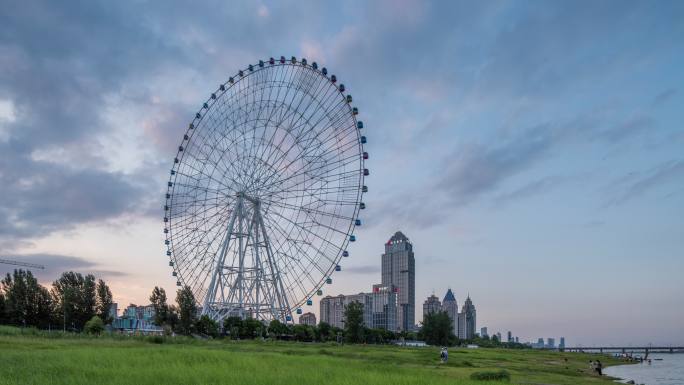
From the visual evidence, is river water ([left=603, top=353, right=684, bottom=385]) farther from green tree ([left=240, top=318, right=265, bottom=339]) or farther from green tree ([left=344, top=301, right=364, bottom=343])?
green tree ([left=240, top=318, right=265, bottom=339])

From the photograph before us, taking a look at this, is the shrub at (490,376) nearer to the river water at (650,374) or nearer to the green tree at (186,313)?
the river water at (650,374)

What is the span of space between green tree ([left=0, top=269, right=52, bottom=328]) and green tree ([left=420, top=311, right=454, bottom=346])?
70951mm

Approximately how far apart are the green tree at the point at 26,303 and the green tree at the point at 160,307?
13.2m

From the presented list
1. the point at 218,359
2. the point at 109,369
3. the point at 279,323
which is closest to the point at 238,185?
the point at 279,323

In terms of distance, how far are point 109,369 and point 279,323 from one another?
168 feet

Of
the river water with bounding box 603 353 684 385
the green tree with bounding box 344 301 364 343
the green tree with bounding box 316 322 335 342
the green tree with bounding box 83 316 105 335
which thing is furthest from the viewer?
the green tree with bounding box 344 301 364 343

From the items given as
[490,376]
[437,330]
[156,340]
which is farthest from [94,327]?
[437,330]

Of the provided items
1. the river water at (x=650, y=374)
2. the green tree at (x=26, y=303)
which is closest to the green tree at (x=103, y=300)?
the green tree at (x=26, y=303)

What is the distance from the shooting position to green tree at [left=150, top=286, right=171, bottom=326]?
78.4 meters

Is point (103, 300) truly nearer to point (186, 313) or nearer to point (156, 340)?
point (186, 313)

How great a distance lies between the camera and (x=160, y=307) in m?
80.8

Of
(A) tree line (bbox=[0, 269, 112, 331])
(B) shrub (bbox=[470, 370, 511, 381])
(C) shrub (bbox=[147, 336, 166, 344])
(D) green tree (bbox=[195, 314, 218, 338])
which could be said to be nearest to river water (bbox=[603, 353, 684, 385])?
(B) shrub (bbox=[470, 370, 511, 381])

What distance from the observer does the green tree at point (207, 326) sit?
6825 cm

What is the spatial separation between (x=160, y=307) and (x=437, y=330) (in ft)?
195
